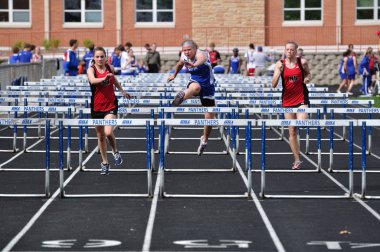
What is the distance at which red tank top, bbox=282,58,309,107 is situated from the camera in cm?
1791

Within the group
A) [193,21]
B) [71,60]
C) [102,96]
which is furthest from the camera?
[193,21]

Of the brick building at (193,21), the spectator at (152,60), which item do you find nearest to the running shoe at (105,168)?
the spectator at (152,60)

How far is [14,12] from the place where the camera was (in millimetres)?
58125

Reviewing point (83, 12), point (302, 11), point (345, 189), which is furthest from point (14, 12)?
point (345, 189)

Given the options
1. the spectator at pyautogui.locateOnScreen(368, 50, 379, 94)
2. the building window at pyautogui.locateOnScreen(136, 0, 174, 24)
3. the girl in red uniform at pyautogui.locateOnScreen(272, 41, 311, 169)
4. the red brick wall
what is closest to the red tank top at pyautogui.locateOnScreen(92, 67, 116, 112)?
the girl in red uniform at pyautogui.locateOnScreen(272, 41, 311, 169)

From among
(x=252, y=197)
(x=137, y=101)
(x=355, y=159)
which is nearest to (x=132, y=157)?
(x=137, y=101)

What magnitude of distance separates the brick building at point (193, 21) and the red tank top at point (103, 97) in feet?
127

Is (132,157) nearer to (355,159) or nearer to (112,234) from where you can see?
(355,159)

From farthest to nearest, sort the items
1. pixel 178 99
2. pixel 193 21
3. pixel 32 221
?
pixel 193 21, pixel 178 99, pixel 32 221

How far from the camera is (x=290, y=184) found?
16.3 meters

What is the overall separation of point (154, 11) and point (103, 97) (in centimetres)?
4108

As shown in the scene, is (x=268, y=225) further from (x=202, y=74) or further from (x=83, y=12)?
(x=83, y=12)

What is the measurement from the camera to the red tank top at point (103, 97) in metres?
17.0

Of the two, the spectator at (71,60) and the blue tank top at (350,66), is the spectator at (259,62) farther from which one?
the spectator at (71,60)
